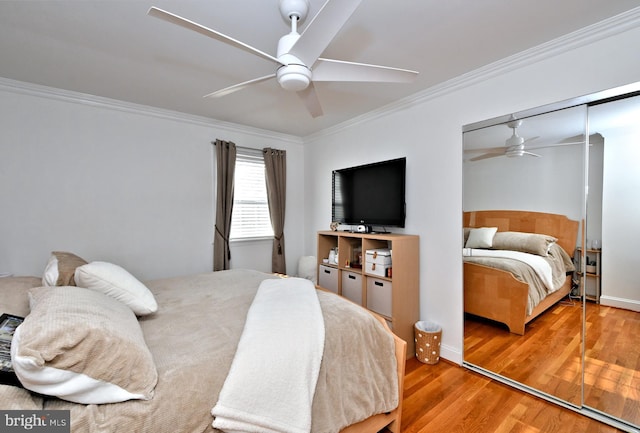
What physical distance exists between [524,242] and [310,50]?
6.84 ft

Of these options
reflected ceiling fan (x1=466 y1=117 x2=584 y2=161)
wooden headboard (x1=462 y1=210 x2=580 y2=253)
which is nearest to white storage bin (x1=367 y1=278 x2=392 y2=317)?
wooden headboard (x1=462 y1=210 x2=580 y2=253)

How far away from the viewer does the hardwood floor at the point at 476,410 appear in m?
1.76

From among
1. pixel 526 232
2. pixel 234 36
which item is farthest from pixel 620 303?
pixel 234 36

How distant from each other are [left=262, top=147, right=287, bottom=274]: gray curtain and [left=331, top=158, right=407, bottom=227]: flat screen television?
82cm

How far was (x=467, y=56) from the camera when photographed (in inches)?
85.5

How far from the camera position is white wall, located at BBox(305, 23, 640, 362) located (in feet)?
6.15

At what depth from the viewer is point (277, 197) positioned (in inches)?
161

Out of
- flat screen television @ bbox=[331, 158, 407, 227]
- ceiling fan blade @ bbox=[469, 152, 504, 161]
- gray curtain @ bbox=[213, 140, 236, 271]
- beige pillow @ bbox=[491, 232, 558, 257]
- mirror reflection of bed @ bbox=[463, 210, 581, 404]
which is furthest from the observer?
gray curtain @ bbox=[213, 140, 236, 271]

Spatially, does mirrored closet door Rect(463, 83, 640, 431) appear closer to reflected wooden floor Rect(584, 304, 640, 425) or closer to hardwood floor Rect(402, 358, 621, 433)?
reflected wooden floor Rect(584, 304, 640, 425)

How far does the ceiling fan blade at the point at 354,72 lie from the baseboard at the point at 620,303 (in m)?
1.91

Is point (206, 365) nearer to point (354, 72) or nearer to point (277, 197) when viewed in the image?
point (354, 72)

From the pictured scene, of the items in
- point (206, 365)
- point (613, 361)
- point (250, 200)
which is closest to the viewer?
point (206, 365)

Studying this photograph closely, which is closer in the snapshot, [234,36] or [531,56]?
[234,36]

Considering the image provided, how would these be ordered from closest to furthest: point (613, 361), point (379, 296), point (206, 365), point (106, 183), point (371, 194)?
point (206, 365) < point (613, 361) < point (379, 296) < point (106, 183) < point (371, 194)
